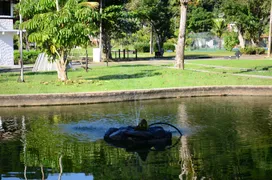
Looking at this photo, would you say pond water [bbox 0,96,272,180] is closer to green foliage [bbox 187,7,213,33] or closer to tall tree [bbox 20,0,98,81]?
tall tree [bbox 20,0,98,81]

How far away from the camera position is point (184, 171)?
35.6 feet

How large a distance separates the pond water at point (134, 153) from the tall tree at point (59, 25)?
5.53 m

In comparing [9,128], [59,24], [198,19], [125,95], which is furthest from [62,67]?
[198,19]

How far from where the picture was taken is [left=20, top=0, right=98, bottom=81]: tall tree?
2506 centimetres

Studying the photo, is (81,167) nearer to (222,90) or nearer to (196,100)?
(196,100)

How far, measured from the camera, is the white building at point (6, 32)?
4303cm

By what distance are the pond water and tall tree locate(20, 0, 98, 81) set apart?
553 centimetres

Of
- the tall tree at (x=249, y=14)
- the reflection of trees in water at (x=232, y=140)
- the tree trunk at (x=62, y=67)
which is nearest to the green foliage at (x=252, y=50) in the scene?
the tall tree at (x=249, y=14)

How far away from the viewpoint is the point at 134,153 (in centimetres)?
1280

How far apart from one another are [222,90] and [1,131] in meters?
11.2

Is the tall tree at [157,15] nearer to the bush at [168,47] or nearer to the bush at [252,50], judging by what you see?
the bush at [168,47]

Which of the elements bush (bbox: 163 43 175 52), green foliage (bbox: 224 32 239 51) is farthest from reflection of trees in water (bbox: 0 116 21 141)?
green foliage (bbox: 224 32 239 51)

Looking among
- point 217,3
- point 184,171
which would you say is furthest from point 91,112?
point 217,3

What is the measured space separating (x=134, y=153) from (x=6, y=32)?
108 ft
